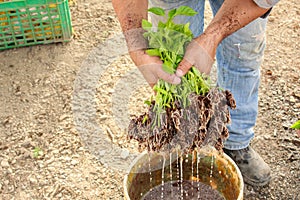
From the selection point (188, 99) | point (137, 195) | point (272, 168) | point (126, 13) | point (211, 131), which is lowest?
point (272, 168)

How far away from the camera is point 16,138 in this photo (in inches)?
100

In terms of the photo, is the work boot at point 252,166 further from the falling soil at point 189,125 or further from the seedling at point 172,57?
the seedling at point 172,57

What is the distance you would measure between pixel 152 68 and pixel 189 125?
215mm

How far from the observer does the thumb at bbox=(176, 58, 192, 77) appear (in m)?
1.55

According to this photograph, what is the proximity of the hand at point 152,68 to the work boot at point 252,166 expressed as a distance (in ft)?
2.68

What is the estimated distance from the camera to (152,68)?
1.59m

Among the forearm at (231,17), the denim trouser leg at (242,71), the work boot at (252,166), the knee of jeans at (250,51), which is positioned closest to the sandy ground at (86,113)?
the work boot at (252,166)

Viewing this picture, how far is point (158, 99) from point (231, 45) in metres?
0.55

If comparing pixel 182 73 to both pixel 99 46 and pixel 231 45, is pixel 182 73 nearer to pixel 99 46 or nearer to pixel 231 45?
pixel 231 45

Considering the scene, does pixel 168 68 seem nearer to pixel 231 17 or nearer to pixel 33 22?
pixel 231 17

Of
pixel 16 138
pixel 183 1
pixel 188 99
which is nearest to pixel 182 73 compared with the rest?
pixel 188 99

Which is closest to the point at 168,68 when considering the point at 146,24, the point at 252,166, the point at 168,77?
the point at 168,77

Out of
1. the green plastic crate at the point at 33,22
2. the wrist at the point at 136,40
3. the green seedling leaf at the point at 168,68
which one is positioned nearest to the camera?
the green seedling leaf at the point at 168,68

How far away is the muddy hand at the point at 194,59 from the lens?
1555 millimetres
